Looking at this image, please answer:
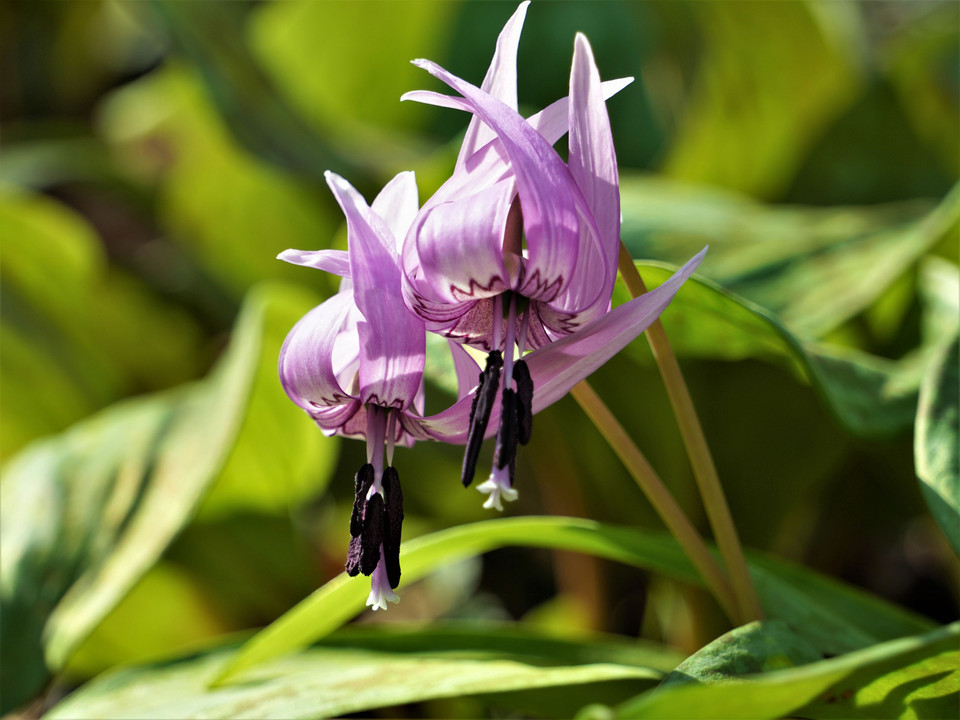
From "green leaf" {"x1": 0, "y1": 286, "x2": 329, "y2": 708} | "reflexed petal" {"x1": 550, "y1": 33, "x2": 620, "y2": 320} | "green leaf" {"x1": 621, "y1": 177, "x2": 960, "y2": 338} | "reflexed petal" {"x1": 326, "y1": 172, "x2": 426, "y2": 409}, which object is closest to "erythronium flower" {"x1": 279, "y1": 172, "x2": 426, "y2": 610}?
"reflexed petal" {"x1": 326, "y1": 172, "x2": 426, "y2": 409}

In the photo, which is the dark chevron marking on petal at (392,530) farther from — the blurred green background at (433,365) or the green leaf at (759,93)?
the green leaf at (759,93)

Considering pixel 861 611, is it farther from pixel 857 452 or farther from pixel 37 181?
pixel 37 181

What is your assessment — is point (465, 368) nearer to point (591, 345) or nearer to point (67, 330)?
point (591, 345)

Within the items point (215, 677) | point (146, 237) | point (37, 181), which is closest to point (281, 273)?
point (37, 181)

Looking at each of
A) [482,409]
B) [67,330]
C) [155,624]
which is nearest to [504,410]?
[482,409]

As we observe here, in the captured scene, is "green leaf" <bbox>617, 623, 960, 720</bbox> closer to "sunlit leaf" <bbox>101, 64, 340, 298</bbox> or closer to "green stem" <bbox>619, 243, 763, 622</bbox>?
"green stem" <bbox>619, 243, 763, 622</bbox>

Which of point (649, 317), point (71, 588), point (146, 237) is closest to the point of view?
point (649, 317)

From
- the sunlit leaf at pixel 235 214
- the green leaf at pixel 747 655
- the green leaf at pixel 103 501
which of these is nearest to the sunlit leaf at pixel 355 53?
the sunlit leaf at pixel 235 214

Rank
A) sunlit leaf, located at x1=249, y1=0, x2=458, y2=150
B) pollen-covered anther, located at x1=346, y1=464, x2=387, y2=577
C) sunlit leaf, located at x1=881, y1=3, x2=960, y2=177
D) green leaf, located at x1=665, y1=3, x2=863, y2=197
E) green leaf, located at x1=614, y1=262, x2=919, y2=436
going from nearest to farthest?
pollen-covered anther, located at x1=346, y1=464, x2=387, y2=577 → green leaf, located at x1=614, y1=262, x2=919, y2=436 → sunlit leaf, located at x1=881, y1=3, x2=960, y2=177 → green leaf, located at x1=665, y1=3, x2=863, y2=197 → sunlit leaf, located at x1=249, y1=0, x2=458, y2=150
